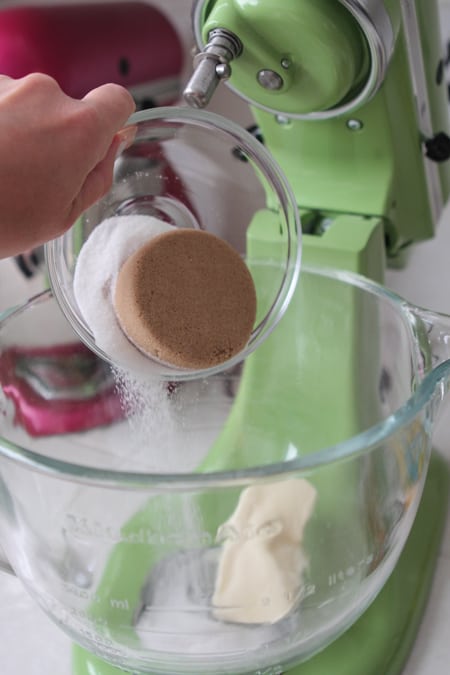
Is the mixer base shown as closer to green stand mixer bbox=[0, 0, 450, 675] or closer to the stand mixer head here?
green stand mixer bbox=[0, 0, 450, 675]

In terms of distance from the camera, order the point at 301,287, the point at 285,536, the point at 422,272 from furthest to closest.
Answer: the point at 422,272
the point at 301,287
the point at 285,536

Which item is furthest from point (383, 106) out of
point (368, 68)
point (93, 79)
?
point (93, 79)

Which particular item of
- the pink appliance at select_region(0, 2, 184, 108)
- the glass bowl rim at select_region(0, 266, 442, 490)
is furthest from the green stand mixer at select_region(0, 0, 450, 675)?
the pink appliance at select_region(0, 2, 184, 108)

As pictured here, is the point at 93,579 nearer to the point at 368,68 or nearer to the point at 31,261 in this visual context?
the point at 368,68

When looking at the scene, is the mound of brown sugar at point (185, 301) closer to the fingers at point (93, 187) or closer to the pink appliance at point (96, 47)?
the fingers at point (93, 187)

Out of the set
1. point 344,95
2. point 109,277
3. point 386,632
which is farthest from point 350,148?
point 386,632

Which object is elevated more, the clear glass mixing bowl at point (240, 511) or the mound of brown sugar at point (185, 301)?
the mound of brown sugar at point (185, 301)

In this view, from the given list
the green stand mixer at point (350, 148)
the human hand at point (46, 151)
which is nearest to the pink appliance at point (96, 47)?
the green stand mixer at point (350, 148)
